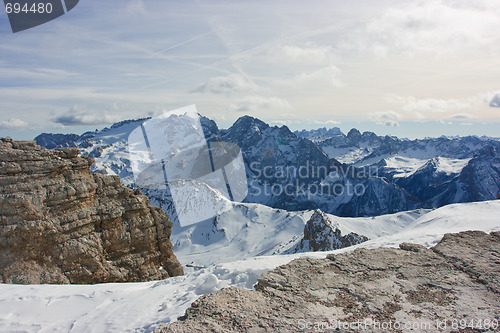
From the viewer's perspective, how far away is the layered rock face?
14.7 meters

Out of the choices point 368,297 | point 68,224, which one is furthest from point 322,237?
point 368,297

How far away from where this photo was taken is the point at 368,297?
752cm

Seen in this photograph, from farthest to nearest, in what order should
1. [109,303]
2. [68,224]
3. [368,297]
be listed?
[68,224] → [109,303] → [368,297]

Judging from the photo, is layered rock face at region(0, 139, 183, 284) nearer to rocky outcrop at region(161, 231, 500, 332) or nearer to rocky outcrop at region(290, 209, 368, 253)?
rocky outcrop at region(161, 231, 500, 332)

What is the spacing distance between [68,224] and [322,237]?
343 ft

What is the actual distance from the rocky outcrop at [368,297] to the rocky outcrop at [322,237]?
100 metres

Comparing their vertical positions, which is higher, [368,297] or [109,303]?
[368,297]

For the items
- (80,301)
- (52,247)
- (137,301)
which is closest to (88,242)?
(52,247)

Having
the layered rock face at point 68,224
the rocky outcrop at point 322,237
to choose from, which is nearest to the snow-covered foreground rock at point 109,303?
the layered rock face at point 68,224

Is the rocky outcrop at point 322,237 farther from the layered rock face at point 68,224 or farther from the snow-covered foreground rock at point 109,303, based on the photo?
the snow-covered foreground rock at point 109,303

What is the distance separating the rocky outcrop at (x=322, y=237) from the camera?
107062mm

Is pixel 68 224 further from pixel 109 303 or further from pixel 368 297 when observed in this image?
pixel 368 297

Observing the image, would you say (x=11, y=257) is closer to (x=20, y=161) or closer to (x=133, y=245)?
(x=20, y=161)

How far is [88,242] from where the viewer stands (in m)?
17.0
